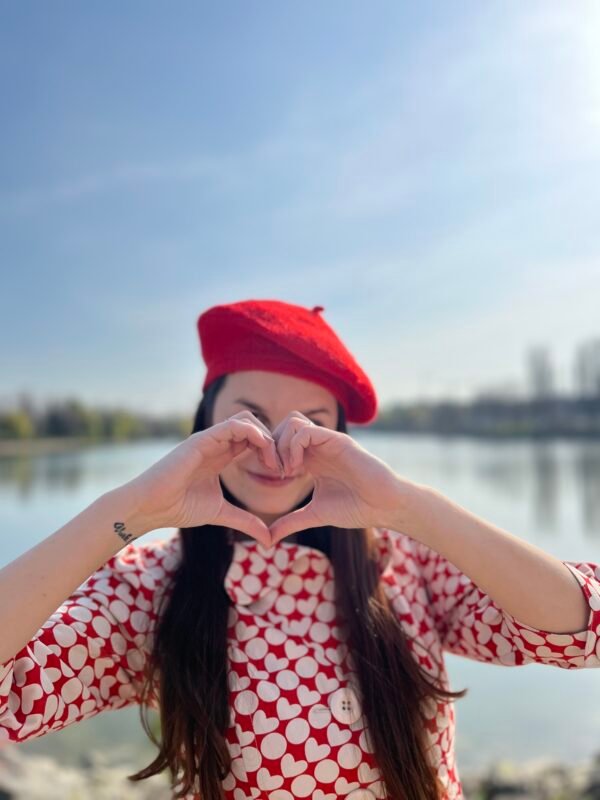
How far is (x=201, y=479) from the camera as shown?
4.78 feet

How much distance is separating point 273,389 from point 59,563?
0.66 metres

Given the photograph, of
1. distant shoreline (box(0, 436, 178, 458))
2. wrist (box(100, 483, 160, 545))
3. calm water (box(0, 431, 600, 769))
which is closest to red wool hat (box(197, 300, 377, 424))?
calm water (box(0, 431, 600, 769))

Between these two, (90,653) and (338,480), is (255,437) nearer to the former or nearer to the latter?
(338,480)

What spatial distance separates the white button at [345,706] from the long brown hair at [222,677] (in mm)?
22

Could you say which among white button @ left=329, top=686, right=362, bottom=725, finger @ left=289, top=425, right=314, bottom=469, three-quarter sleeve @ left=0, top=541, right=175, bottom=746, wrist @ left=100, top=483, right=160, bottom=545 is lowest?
white button @ left=329, top=686, right=362, bottom=725

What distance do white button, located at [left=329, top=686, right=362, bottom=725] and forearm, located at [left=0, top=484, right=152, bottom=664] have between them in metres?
0.57

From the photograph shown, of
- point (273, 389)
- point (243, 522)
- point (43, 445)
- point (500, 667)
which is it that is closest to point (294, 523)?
point (243, 522)

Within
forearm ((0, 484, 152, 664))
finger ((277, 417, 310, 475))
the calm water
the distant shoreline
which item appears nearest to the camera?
forearm ((0, 484, 152, 664))

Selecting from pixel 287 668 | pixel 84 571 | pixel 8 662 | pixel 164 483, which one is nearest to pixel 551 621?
pixel 287 668

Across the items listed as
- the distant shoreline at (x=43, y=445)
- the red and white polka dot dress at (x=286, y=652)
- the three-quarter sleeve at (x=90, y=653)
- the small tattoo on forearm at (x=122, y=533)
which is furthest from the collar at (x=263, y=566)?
the distant shoreline at (x=43, y=445)

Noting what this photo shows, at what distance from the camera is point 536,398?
57344 mm

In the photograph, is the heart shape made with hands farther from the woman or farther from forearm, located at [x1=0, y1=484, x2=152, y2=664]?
forearm, located at [x1=0, y1=484, x2=152, y2=664]

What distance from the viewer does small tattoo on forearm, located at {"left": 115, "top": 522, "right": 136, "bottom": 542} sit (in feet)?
4.28

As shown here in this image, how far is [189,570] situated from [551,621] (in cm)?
88
